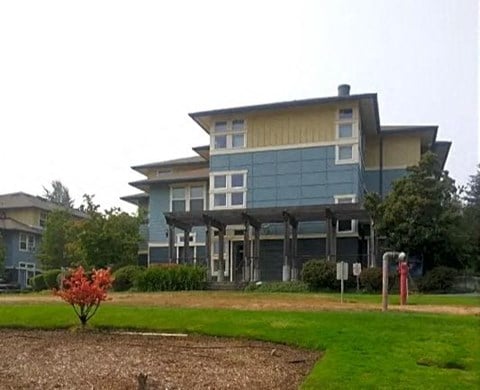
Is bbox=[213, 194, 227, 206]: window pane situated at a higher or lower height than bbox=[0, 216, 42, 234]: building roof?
higher

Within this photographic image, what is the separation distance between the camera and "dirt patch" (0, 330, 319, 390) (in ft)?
28.1

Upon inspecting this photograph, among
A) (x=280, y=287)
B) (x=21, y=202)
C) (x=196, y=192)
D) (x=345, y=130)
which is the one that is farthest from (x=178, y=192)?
(x=21, y=202)

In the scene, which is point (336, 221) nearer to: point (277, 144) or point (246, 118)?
point (277, 144)

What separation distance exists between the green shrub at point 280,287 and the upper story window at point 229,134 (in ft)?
29.3

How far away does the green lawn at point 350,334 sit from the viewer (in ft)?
27.5

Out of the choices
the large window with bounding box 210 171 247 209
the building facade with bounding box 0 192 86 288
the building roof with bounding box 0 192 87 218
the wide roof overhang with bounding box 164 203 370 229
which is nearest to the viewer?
the wide roof overhang with bounding box 164 203 370 229

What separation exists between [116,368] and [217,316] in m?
5.03

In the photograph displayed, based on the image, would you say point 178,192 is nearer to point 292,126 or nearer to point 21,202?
point 292,126

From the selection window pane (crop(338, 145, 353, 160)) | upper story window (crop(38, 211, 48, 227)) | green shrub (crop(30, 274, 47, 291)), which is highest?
window pane (crop(338, 145, 353, 160))

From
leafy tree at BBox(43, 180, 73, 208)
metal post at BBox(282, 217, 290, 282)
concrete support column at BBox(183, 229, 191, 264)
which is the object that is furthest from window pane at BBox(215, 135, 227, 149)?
leafy tree at BBox(43, 180, 73, 208)

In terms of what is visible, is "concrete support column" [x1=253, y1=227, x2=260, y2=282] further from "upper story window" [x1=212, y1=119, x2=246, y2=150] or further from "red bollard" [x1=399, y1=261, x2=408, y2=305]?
"red bollard" [x1=399, y1=261, x2=408, y2=305]

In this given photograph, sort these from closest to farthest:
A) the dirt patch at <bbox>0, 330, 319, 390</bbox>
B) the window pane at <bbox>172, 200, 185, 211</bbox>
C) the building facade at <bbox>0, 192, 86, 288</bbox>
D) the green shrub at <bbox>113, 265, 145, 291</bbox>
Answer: the dirt patch at <bbox>0, 330, 319, 390</bbox>, the green shrub at <bbox>113, 265, 145, 291</bbox>, the window pane at <bbox>172, 200, 185, 211</bbox>, the building facade at <bbox>0, 192, 86, 288</bbox>

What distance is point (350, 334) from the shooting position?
11.5m

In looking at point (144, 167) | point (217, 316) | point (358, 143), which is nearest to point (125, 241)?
point (144, 167)
